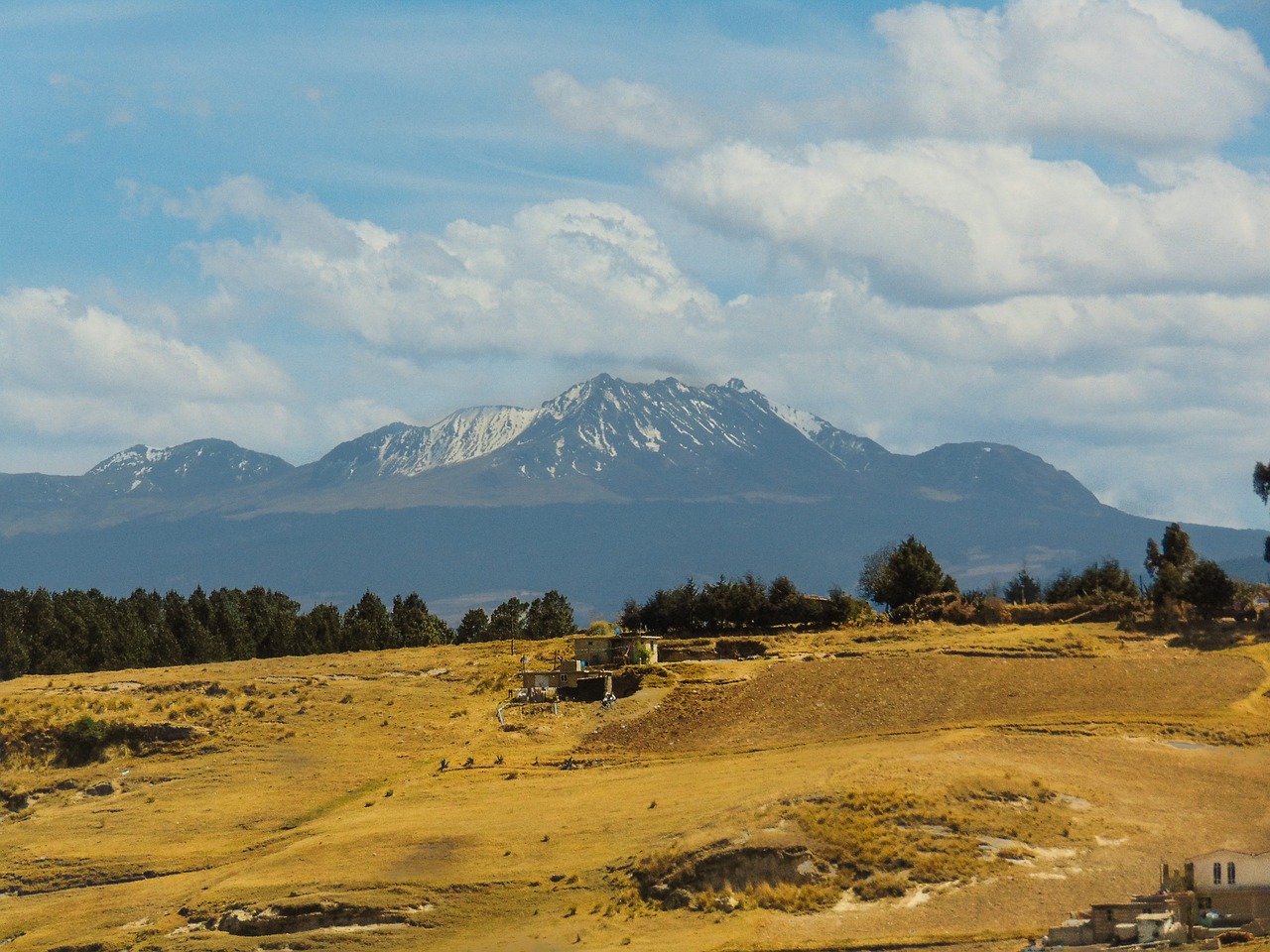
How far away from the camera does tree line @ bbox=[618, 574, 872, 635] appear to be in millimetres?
106188

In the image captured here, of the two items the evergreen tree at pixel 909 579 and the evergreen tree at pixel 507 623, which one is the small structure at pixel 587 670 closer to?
the evergreen tree at pixel 909 579

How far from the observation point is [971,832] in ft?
190

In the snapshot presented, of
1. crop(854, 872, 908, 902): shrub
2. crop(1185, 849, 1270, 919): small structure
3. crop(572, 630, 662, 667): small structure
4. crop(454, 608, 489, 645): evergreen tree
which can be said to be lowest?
crop(854, 872, 908, 902): shrub

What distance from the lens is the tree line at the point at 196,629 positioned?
115 meters

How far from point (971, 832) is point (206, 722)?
43095 millimetres

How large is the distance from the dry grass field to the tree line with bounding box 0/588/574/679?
759 inches

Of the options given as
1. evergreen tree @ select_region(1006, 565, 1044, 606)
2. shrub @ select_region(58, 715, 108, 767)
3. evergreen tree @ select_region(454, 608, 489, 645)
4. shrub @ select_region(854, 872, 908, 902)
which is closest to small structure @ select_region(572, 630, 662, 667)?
shrub @ select_region(58, 715, 108, 767)

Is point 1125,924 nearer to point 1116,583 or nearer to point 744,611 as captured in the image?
point 744,611

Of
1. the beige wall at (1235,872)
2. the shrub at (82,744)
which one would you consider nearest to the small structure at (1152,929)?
the beige wall at (1235,872)

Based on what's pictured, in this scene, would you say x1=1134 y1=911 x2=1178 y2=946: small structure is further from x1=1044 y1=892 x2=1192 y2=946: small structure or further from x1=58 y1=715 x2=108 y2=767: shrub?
x1=58 y1=715 x2=108 y2=767: shrub

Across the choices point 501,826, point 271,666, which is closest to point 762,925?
point 501,826

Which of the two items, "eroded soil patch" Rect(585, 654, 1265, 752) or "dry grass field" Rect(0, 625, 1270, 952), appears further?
"eroded soil patch" Rect(585, 654, 1265, 752)

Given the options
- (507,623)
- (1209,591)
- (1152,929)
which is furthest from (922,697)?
(507,623)

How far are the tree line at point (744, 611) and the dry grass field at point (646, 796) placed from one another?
7.74m
